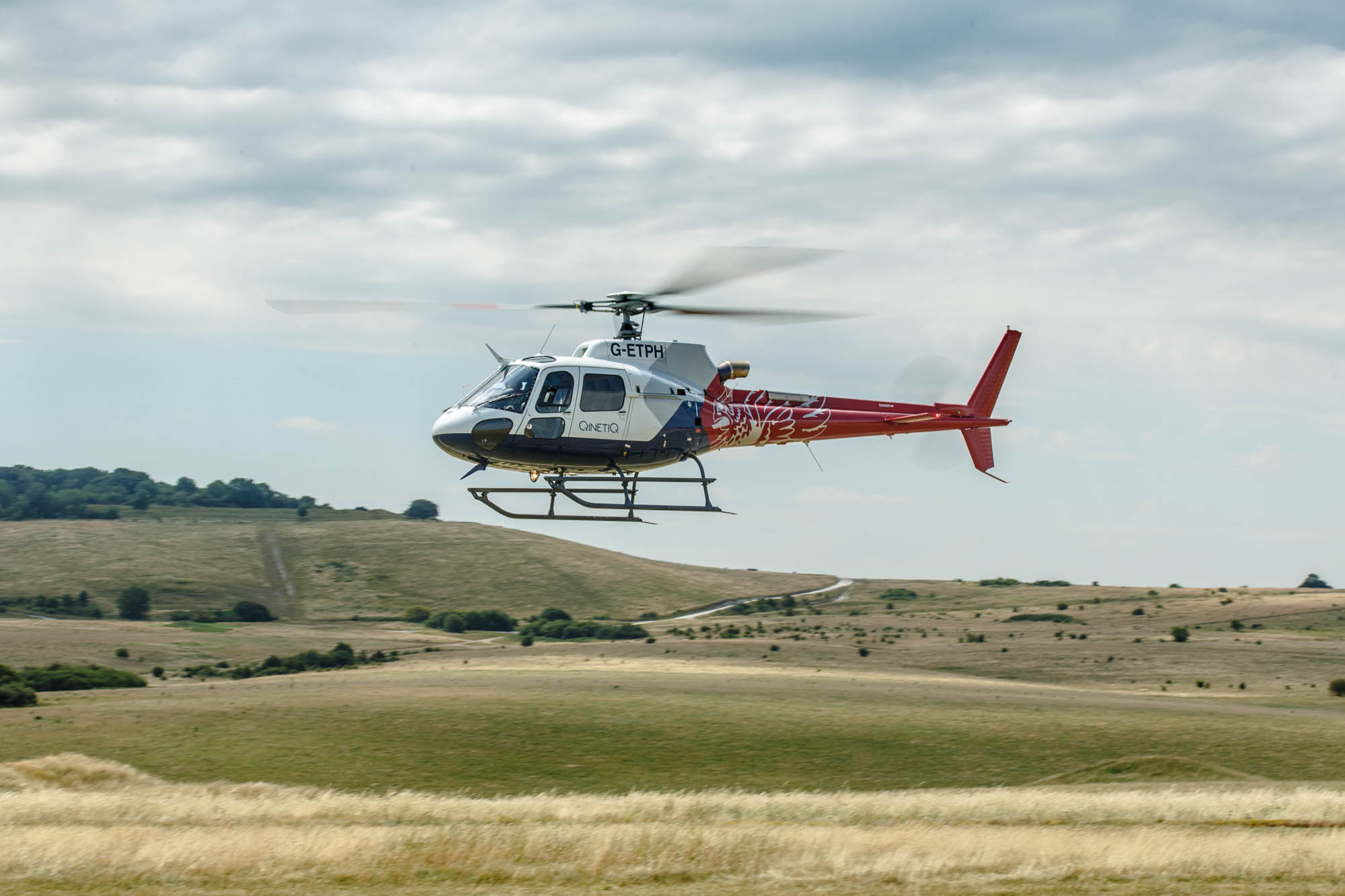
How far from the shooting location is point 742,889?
21969mm

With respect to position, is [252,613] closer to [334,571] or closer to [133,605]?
[133,605]

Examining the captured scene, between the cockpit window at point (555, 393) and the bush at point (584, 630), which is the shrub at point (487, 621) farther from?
the cockpit window at point (555, 393)

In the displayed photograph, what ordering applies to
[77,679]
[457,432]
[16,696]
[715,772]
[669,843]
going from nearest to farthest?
[669,843] < [457,432] < [715,772] < [16,696] < [77,679]

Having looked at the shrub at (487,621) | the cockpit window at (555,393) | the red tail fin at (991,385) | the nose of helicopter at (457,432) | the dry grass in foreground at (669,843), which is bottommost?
the shrub at (487,621)

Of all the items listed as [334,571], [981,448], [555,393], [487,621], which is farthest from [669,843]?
[334,571]

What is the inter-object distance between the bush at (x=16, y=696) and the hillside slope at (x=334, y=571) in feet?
311

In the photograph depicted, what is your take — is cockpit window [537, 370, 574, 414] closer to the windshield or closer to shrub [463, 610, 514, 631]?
the windshield

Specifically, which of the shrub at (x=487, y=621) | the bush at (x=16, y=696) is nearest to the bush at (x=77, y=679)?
the bush at (x=16, y=696)

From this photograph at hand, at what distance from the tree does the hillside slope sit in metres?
3.23

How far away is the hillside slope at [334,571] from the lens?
15838 centimetres

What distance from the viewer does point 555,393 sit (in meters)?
29.6

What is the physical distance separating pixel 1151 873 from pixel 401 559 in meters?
165

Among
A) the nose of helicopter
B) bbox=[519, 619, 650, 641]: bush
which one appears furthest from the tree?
the nose of helicopter

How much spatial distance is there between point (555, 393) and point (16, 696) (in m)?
39.3
